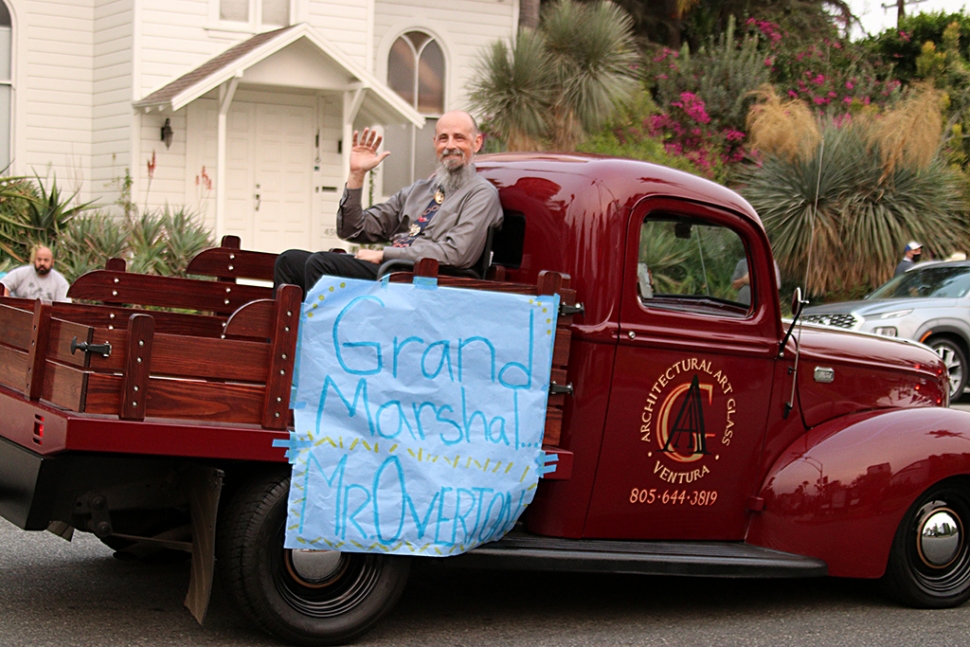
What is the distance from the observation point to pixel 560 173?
207 inches

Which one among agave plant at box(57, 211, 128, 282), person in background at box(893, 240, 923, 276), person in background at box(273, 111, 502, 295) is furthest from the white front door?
person in background at box(273, 111, 502, 295)

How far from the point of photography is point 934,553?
558 cm

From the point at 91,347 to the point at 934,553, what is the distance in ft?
13.2

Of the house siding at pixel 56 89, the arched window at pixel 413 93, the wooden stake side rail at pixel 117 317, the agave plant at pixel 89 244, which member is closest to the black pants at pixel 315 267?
the wooden stake side rail at pixel 117 317

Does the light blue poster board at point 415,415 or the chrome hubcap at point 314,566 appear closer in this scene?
the light blue poster board at point 415,415

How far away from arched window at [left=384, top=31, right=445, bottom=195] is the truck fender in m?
14.6

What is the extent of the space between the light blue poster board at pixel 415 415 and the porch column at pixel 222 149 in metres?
11.8

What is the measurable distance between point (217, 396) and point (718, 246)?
8.36 ft

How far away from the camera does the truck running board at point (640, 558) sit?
4785mm

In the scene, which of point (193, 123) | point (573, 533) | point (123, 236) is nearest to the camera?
point (573, 533)

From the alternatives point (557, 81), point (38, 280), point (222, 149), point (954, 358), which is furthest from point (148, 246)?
point (954, 358)

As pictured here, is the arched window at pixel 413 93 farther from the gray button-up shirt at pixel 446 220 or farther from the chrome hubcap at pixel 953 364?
the gray button-up shirt at pixel 446 220

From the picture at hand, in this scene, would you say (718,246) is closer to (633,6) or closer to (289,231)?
(289,231)

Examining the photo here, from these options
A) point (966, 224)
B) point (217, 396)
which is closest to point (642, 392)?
point (217, 396)
